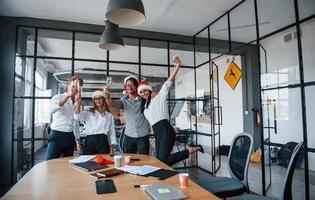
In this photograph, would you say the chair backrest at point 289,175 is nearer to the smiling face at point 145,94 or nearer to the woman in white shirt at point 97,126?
the smiling face at point 145,94

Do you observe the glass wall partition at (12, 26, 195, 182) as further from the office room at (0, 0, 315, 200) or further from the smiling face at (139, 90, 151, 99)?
the smiling face at (139, 90, 151, 99)

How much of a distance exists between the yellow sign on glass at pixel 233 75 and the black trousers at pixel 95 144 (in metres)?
4.69

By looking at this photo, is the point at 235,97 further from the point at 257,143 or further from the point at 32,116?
the point at 32,116

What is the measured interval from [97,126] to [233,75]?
4.96 metres

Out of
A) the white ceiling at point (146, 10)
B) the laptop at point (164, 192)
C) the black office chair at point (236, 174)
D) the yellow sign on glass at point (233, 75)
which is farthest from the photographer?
the yellow sign on glass at point (233, 75)

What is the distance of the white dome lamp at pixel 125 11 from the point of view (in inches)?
67.9

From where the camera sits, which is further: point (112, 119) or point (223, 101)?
point (223, 101)

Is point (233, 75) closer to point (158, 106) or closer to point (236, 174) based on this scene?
point (158, 106)

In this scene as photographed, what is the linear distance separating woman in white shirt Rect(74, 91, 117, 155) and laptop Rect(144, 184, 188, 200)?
150 centimetres

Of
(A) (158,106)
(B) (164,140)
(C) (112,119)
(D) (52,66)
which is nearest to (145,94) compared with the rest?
(A) (158,106)

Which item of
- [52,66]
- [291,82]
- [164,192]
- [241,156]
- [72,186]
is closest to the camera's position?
[164,192]

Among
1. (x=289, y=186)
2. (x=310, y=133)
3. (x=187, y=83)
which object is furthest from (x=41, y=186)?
(x=187, y=83)

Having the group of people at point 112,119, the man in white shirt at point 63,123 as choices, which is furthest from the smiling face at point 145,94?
the man in white shirt at point 63,123

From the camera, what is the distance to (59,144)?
2.84m
